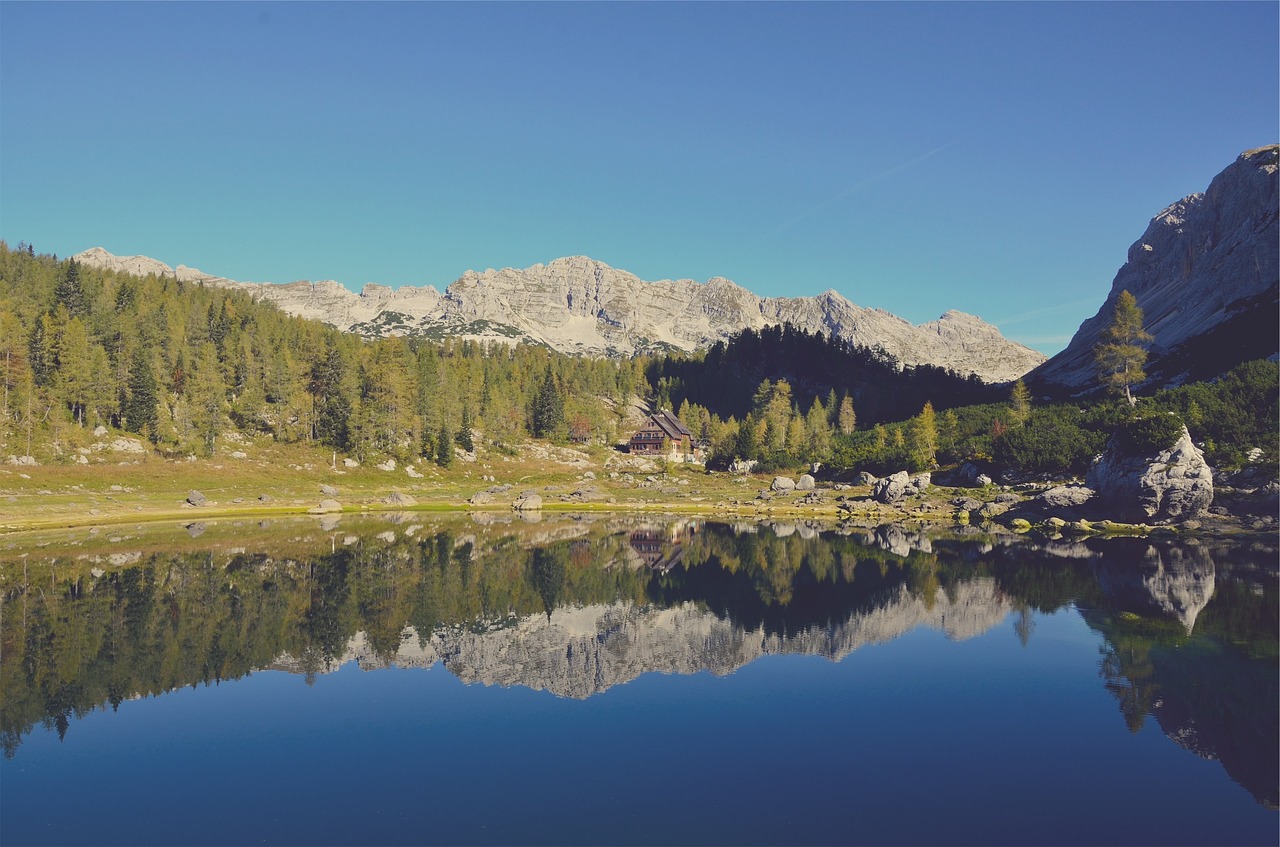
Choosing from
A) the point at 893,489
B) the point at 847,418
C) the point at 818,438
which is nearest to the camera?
the point at 893,489

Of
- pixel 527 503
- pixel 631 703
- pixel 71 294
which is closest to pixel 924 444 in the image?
pixel 527 503

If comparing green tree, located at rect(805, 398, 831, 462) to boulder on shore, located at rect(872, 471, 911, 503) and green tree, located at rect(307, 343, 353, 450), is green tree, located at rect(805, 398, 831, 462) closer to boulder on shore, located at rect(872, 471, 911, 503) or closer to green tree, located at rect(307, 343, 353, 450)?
boulder on shore, located at rect(872, 471, 911, 503)

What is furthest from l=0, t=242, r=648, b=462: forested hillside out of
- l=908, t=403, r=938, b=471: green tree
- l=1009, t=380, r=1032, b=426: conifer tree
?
l=1009, t=380, r=1032, b=426: conifer tree

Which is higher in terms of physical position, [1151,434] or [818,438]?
[818,438]

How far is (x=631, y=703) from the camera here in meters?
29.6

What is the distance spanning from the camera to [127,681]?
98.4ft

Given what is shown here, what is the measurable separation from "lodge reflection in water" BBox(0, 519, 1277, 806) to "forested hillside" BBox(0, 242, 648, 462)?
57.8m

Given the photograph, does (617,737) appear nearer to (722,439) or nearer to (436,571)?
(436,571)

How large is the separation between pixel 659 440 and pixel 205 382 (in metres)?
88.3

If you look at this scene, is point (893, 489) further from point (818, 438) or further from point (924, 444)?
point (818, 438)

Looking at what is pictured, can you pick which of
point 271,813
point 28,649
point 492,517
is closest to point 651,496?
point 492,517

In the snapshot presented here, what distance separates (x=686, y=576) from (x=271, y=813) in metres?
42.0

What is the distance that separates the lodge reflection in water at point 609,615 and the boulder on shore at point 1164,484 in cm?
1163

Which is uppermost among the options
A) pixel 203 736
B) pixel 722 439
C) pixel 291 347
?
pixel 291 347
